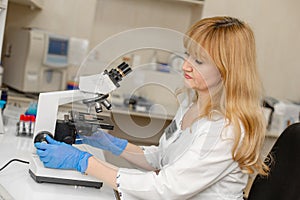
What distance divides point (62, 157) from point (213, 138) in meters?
0.44

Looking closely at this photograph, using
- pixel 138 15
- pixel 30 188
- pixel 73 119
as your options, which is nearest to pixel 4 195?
pixel 30 188

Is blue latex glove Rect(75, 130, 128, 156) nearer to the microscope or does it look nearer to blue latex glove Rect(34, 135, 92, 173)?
the microscope

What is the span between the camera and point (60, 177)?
1.29 m

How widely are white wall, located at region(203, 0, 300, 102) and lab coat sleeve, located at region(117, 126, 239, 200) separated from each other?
2.26 meters

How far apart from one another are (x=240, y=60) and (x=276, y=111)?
2133 mm

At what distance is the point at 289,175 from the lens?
1455mm


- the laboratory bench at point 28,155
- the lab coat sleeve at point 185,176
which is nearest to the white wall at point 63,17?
the laboratory bench at point 28,155

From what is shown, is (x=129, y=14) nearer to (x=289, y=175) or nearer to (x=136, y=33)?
(x=136, y=33)

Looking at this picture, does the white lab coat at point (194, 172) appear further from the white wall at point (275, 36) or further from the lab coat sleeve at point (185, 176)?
the white wall at point (275, 36)

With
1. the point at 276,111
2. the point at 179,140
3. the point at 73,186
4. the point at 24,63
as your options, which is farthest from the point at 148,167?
the point at 276,111

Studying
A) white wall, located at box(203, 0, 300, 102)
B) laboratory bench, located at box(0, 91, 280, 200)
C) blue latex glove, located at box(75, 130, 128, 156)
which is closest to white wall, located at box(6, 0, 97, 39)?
white wall, located at box(203, 0, 300, 102)

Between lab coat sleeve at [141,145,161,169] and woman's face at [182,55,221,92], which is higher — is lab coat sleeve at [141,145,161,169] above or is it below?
below

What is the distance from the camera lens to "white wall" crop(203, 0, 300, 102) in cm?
344

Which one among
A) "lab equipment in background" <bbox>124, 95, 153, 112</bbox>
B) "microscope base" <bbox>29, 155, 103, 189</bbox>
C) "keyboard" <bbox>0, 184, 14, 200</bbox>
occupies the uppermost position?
"lab equipment in background" <bbox>124, 95, 153, 112</bbox>
